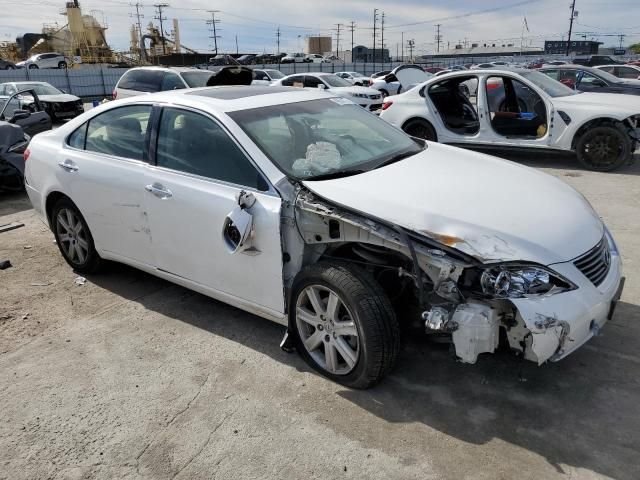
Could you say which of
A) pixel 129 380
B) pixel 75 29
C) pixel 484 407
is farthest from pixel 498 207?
pixel 75 29

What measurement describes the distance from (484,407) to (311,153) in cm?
187

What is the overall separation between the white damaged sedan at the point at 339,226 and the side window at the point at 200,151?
1 cm

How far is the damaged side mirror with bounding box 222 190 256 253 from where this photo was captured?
10.2 ft

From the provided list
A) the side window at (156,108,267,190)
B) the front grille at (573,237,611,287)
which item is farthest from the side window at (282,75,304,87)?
the front grille at (573,237,611,287)

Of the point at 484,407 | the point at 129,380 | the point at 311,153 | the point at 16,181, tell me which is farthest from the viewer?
the point at 16,181

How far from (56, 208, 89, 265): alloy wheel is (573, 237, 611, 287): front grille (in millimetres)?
3797

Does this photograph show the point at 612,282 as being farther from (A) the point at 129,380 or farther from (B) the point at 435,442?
(A) the point at 129,380

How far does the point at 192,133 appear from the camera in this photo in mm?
3680

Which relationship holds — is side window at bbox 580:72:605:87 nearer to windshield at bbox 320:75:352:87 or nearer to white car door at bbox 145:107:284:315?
windshield at bbox 320:75:352:87

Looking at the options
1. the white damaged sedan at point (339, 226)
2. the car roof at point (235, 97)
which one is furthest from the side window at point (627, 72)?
the car roof at point (235, 97)

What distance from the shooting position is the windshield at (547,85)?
8523mm

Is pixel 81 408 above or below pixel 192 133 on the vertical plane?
below

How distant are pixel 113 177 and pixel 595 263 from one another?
3328 mm

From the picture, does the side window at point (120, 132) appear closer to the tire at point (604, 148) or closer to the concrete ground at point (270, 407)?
the concrete ground at point (270, 407)
